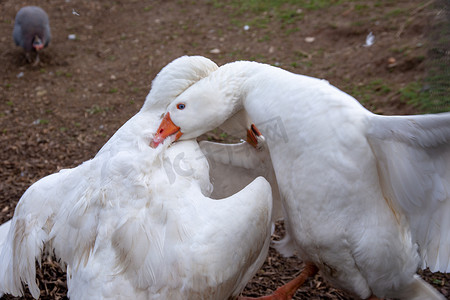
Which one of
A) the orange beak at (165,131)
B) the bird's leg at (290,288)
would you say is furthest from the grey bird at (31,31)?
the bird's leg at (290,288)

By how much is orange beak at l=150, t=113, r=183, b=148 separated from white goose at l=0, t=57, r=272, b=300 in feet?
0.16

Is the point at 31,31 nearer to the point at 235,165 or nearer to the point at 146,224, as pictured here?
the point at 235,165

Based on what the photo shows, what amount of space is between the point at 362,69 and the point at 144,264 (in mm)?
4541

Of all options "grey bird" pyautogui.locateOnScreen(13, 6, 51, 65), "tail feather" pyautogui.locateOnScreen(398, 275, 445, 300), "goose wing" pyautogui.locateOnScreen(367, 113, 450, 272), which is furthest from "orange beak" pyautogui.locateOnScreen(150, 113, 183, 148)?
"grey bird" pyautogui.locateOnScreen(13, 6, 51, 65)

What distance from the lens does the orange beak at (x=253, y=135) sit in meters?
3.20

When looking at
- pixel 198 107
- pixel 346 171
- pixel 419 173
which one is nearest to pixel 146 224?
pixel 198 107

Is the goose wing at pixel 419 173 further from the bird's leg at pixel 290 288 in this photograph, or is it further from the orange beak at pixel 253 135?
the orange beak at pixel 253 135

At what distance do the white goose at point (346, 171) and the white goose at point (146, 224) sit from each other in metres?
0.16

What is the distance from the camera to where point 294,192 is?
2.71m

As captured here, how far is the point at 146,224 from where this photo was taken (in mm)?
2598

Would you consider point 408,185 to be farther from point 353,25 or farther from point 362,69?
point 353,25

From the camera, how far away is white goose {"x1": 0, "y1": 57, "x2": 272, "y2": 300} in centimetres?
251

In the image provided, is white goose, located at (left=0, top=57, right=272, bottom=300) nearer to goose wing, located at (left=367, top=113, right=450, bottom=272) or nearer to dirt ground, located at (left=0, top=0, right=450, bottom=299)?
goose wing, located at (left=367, top=113, right=450, bottom=272)

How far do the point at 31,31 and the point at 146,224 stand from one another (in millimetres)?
5912
